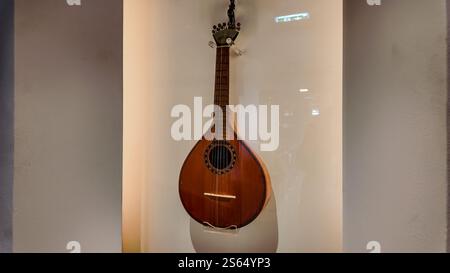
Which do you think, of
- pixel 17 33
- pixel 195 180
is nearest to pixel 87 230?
pixel 195 180

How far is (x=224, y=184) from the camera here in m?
1.06

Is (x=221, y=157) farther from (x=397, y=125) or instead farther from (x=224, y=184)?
(x=397, y=125)

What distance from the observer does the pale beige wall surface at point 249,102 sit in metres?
1.08

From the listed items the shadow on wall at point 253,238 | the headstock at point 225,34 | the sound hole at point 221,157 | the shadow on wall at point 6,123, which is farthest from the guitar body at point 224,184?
the shadow on wall at point 6,123

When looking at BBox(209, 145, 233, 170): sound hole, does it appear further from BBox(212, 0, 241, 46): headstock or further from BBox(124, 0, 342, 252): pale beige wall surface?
BBox(212, 0, 241, 46): headstock

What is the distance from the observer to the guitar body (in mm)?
1027

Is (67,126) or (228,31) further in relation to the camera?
(228,31)

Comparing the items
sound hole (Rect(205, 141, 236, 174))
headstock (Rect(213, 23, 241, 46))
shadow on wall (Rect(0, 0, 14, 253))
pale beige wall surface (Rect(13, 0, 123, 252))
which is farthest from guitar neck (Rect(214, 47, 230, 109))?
shadow on wall (Rect(0, 0, 14, 253))

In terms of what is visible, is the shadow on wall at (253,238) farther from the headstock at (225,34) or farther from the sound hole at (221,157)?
the headstock at (225,34)

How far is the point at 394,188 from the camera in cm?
77

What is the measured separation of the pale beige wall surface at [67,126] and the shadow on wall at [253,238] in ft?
1.45

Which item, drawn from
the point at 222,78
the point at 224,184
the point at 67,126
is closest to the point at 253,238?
the point at 224,184

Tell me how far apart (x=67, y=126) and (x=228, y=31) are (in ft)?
2.52

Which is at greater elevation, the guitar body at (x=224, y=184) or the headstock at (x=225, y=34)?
the headstock at (x=225, y=34)
